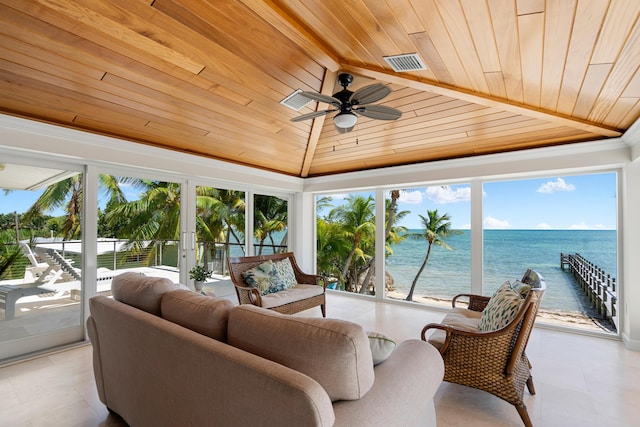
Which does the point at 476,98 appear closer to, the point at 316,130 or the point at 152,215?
the point at 316,130

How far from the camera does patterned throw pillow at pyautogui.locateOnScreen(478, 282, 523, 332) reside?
200cm

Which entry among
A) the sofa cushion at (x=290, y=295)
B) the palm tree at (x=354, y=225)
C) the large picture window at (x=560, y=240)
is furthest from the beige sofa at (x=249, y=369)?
the palm tree at (x=354, y=225)

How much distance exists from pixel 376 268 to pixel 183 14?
14.4ft

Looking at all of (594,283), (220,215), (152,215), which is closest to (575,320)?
(594,283)

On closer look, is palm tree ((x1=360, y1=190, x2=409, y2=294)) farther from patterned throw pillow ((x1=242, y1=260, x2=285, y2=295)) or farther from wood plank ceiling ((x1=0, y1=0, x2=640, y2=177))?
patterned throw pillow ((x1=242, y1=260, x2=285, y2=295))

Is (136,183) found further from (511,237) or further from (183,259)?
(511,237)

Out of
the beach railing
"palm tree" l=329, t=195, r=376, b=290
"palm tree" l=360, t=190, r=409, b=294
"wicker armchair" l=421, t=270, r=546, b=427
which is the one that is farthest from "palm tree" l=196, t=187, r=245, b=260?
the beach railing

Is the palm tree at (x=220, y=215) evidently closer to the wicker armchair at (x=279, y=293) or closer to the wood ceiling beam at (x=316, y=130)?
the wicker armchair at (x=279, y=293)

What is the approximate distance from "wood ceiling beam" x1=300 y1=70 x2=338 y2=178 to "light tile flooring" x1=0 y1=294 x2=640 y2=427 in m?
3.29

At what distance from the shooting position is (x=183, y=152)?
162 inches

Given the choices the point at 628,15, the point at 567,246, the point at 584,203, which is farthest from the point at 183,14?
the point at 567,246

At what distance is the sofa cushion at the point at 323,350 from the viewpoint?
3.61 ft

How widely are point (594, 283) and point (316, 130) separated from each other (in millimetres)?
4202

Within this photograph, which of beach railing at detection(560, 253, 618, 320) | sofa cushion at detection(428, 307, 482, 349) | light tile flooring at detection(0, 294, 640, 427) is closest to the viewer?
light tile flooring at detection(0, 294, 640, 427)
